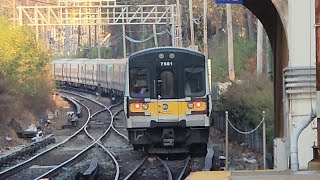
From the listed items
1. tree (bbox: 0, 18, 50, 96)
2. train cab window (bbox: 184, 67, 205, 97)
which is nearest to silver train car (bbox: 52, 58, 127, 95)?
tree (bbox: 0, 18, 50, 96)

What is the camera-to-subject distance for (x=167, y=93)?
62.1ft

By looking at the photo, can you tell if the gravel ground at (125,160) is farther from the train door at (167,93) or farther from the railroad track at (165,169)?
the train door at (167,93)

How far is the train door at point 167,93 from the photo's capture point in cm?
1872

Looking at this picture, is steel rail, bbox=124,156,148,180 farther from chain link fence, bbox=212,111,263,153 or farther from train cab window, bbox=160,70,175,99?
chain link fence, bbox=212,111,263,153

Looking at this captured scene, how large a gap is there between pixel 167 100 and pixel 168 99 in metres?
0.04

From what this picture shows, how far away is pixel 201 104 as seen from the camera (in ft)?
61.5

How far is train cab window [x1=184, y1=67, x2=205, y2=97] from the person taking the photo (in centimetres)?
1889

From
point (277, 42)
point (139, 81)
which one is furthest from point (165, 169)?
point (277, 42)

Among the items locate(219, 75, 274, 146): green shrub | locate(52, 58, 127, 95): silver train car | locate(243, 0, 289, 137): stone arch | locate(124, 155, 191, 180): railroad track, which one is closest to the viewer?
locate(243, 0, 289, 137): stone arch

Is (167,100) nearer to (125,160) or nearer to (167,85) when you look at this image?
(167,85)

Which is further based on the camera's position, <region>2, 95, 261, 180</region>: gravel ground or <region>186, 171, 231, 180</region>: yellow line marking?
<region>2, 95, 261, 180</region>: gravel ground

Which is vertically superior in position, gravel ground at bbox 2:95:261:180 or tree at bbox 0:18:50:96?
tree at bbox 0:18:50:96

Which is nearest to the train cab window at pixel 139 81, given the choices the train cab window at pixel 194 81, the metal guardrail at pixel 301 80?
the train cab window at pixel 194 81

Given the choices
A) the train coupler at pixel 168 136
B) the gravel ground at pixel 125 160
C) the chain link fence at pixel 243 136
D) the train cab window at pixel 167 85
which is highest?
the train cab window at pixel 167 85
